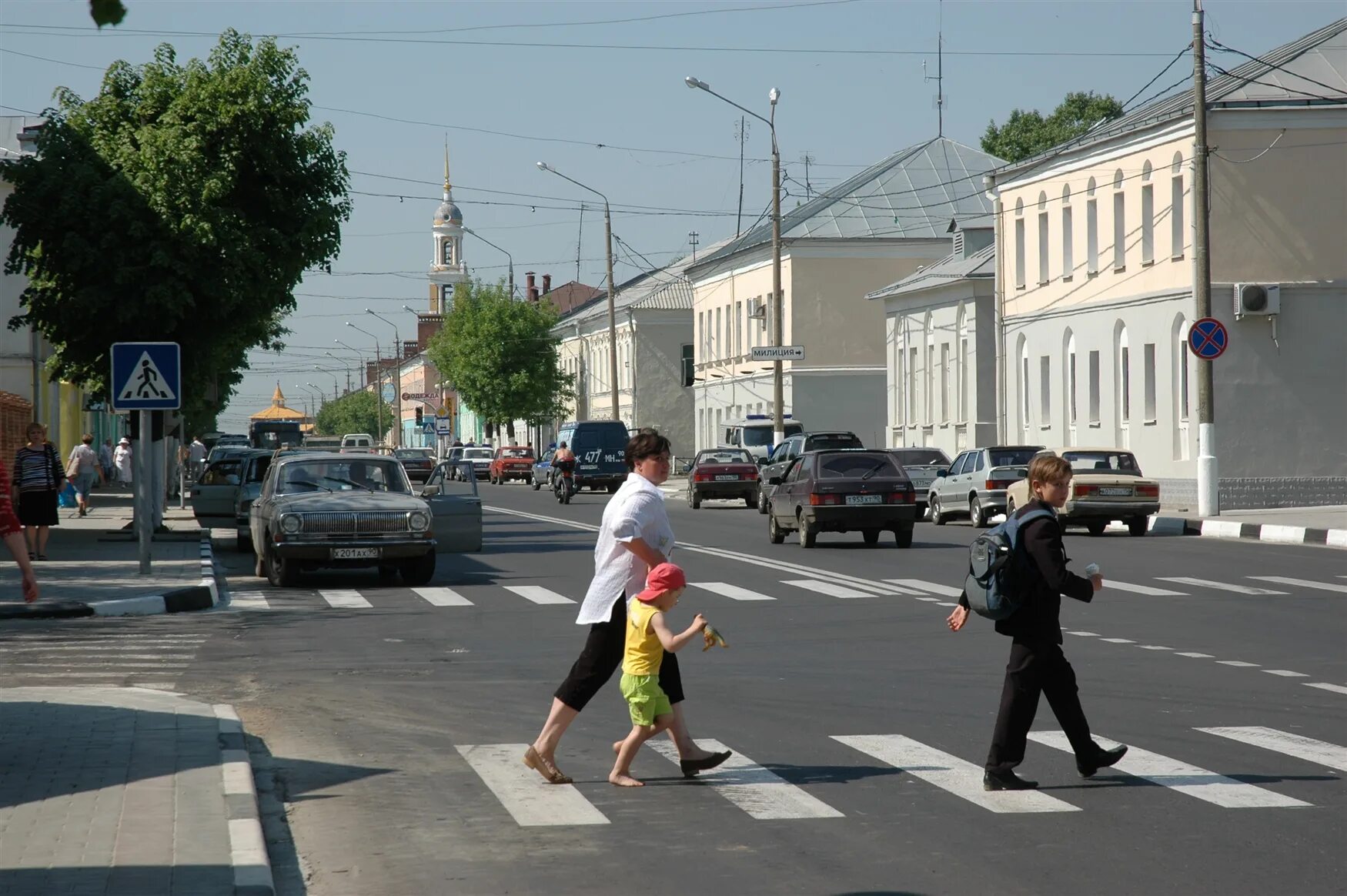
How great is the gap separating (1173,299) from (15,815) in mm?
38195

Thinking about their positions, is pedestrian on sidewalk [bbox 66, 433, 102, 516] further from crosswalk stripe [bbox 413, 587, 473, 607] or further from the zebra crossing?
the zebra crossing

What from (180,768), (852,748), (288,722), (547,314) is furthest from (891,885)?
(547,314)

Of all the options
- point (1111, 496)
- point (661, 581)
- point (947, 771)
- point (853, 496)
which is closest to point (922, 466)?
point (1111, 496)

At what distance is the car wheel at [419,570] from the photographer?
73.7ft

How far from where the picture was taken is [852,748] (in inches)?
385

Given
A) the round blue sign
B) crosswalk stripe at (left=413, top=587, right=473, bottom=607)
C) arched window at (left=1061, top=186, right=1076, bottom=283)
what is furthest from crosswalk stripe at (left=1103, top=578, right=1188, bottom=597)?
arched window at (left=1061, top=186, right=1076, bottom=283)

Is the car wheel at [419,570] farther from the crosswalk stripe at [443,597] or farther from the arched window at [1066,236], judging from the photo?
the arched window at [1066,236]

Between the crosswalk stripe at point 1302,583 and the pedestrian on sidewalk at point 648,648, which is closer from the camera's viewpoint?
the pedestrian on sidewalk at point 648,648

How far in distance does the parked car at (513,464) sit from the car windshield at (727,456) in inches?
1381

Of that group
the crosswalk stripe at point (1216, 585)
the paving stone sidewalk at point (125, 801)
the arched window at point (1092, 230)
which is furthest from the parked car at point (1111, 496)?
the paving stone sidewalk at point (125, 801)

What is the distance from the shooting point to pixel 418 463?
72312mm

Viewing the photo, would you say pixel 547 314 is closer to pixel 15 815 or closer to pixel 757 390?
pixel 757 390

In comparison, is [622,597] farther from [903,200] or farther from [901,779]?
[903,200]

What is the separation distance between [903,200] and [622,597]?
66509mm
